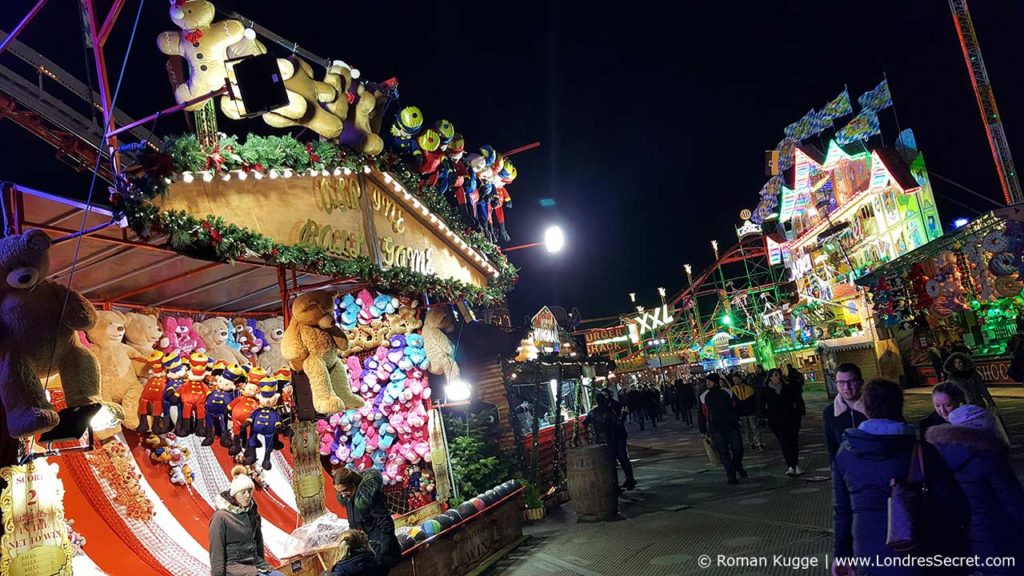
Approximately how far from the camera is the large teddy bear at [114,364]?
20.5 ft

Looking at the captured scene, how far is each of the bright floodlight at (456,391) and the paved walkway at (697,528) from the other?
227 cm

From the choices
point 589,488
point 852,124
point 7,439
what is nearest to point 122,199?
point 7,439

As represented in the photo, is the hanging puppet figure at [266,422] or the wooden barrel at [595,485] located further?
the wooden barrel at [595,485]

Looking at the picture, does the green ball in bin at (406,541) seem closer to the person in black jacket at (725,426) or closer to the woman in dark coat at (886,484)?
the woman in dark coat at (886,484)

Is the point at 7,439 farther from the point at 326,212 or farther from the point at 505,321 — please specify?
the point at 505,321

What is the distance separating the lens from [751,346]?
1874 inches

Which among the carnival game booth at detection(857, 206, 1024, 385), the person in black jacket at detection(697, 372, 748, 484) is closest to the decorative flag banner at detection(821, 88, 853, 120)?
the carnival game booth at detection(857, 206, 1024, 385)

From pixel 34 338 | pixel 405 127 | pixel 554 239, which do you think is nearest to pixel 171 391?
pixel 34 338

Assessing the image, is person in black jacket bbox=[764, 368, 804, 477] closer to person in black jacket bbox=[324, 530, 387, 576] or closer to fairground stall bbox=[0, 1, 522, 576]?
fairground stall bbox=[0, 1, 522, 576]

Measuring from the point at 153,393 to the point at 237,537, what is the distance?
2.52 metres

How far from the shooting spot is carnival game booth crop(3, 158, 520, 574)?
18.4 feet

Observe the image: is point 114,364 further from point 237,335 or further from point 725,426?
point 725,426

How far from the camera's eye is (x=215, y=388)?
7.21m

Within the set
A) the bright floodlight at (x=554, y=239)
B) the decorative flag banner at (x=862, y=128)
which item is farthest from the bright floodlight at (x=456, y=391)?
the decorative flag banner at (x=862, y=128)
